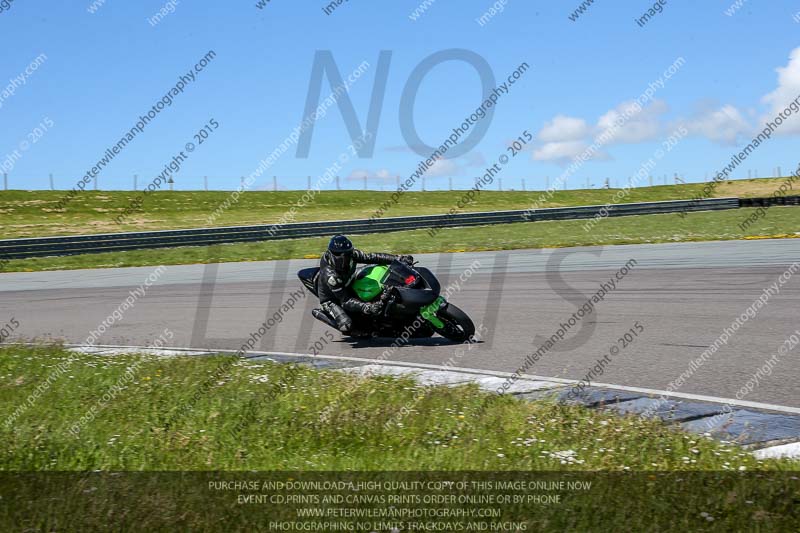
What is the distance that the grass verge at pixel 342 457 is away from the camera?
412 cm

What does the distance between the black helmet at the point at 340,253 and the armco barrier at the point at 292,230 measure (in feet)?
64.5

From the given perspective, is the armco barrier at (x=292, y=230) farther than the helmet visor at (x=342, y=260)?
Yes

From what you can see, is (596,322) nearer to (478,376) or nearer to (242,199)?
(478,376)

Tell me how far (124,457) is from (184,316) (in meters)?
7.98

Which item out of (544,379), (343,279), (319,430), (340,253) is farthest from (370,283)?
(319,430)

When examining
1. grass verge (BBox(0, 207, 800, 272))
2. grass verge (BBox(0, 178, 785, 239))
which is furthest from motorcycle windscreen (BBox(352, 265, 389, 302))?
grass verge (BBox(0, 178, 785, 239))

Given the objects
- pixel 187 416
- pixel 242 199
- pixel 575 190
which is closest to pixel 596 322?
pixel 187 416

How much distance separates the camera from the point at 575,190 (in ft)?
230

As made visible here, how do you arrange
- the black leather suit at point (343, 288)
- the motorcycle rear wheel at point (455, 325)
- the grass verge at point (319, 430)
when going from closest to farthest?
the grass verge at point (319, 430) → the motorcycle rear wheel at point (455, 325) → the black leather suit at point (343, 288)

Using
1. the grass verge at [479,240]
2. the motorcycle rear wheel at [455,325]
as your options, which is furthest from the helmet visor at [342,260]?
the grass verge at [479,240]

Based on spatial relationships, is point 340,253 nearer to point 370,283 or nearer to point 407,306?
point 370,283

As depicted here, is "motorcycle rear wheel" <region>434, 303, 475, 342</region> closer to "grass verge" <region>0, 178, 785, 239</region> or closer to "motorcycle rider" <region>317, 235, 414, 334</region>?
"motorcycle rider" <region>317, 235, 414, 334</region>

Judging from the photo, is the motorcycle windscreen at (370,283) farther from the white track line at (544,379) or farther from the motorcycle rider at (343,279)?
the white track line at (544,379)

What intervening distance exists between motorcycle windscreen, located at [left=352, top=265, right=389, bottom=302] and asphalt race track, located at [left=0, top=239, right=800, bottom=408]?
0.64 meters
